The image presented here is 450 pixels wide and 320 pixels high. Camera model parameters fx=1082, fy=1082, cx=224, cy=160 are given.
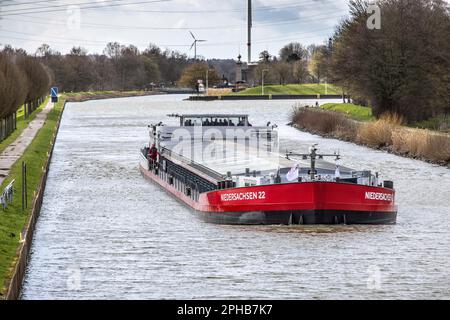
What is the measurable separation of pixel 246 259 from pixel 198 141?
27.0m

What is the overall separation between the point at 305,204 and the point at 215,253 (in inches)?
155

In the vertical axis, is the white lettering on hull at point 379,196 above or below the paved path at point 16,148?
above

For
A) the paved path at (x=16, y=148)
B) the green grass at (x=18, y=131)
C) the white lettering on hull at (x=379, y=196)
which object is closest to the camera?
the white lettering on hull at (x=379, y=196)

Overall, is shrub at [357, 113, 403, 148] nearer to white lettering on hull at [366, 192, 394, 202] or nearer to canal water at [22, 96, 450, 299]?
canal water at [22, 96, 450, 299]

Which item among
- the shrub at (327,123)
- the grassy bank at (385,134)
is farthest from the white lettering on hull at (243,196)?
the shrub at (327,123)

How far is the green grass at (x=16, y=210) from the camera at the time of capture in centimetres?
2730

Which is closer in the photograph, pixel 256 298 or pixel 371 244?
pixel 256 298

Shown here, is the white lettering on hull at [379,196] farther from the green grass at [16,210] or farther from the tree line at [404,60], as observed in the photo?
the tree line at [404,60]

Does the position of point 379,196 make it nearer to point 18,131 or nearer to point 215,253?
point 215,253

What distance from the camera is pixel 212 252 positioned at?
32500 mm

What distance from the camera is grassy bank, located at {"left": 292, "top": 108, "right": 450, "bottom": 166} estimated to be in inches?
2430

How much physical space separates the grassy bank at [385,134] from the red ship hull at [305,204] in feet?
76.6
